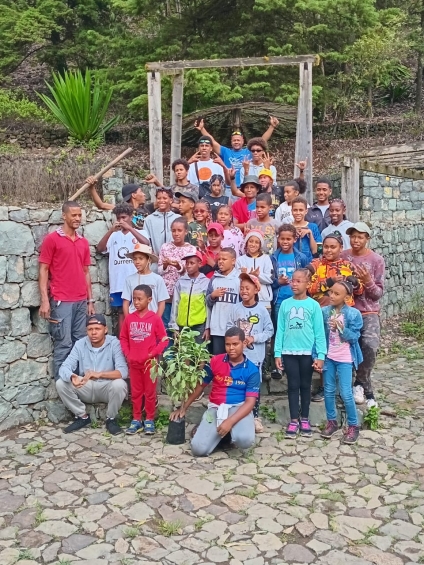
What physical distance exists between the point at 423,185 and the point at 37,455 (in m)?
8.79

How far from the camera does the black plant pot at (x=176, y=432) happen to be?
5.01 m

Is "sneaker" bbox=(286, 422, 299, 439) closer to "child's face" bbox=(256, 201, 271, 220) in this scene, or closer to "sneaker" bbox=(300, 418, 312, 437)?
"sneaker" bbox=(300, 418, 312, 437)

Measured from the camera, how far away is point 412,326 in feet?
29.9

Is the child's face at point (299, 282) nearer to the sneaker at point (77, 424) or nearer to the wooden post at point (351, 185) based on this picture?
the sneaker at point (77, 424)

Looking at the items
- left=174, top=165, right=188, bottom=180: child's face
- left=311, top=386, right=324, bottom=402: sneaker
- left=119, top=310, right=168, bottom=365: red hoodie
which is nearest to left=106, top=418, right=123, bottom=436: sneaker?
left=119, top=310, right=168, bottom=365: red hoodie

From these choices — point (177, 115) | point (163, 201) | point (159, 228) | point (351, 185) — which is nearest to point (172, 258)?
point (159, 228)

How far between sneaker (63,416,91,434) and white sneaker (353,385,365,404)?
2.49 meters

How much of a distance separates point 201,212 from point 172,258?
25.7 inches

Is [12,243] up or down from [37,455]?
up

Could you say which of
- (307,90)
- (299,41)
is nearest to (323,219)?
(307,90)

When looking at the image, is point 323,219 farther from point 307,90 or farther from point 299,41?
point 299,41

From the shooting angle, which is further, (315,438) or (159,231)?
(159,231)

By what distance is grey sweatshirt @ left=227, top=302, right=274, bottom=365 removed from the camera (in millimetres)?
5082

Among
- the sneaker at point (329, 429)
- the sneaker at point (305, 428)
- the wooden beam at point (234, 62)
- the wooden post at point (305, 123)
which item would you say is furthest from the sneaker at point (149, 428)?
the wooden beam at point (234, 62)
